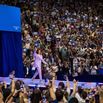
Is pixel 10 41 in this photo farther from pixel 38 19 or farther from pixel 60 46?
pixel 38 19

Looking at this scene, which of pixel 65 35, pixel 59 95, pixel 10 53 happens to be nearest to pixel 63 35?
pixel 65 35

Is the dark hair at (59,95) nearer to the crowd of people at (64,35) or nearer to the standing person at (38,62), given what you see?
the standing person at (38,62)

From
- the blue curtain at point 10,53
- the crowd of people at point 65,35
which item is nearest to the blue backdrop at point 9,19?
the blue curtain at point 10,53

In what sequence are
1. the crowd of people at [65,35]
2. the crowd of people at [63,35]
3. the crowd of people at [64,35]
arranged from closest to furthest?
the crowd of people at [63,35]
the crowd of people at [64,35]
the crowd of people at [65,35]

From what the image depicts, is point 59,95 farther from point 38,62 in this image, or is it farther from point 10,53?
point 38,62

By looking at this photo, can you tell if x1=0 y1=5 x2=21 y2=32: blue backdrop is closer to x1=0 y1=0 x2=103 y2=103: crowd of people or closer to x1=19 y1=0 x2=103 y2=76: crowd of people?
x1=0 y1=0 x2=103 y2=103: crowd of people

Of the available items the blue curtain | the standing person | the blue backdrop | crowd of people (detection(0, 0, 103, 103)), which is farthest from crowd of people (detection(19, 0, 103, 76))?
the blue backdrop

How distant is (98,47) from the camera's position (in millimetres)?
28078

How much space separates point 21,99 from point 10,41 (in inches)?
333

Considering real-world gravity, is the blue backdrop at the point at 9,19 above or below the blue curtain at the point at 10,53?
above

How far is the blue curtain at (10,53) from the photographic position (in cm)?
1983

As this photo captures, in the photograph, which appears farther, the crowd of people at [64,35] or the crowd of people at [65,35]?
the crowd of people at [65,35]

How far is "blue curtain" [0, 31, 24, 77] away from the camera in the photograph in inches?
781

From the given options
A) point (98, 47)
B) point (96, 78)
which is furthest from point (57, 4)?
point (96, 78)
